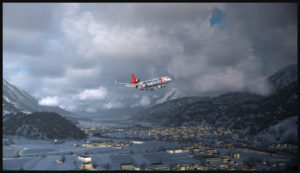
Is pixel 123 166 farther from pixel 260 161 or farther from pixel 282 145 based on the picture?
pixel 282 145

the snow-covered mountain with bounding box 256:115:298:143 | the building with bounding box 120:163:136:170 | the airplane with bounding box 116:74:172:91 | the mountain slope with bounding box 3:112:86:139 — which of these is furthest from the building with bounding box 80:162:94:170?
the mountain slope with bounding box 3:112:86:139

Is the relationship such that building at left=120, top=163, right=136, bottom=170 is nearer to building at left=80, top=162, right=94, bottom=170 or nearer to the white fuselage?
building at left=80, top=162, right=94, bottom=170

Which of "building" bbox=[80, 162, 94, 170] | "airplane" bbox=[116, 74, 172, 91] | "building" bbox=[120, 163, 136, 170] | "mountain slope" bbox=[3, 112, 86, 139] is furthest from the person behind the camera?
"mountain slope" bbox=[3, 112, 86, 139]

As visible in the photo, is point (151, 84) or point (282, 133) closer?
point (151, 84)

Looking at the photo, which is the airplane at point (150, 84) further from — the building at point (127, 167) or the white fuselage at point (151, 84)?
the building at point (127, 167)

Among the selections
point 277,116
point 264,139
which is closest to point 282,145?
point 264,139

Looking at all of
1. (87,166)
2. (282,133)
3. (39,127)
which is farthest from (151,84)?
(39,127)

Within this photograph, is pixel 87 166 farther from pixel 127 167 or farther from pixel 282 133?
pixel 282 133

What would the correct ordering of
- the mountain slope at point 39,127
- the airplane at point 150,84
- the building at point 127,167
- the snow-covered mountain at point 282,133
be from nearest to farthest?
1. the airplane at point 150,84
2. the building at point 127,167
3. the snow-covered mountain at point 282,133
4. the mountain slope at point 39,127

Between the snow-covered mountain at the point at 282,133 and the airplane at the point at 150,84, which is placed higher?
the airplane at the point at 150,84

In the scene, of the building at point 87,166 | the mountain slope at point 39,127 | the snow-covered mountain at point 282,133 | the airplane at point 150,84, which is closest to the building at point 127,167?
the building at point 87,166

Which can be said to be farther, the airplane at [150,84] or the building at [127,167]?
the building at [127,167]
